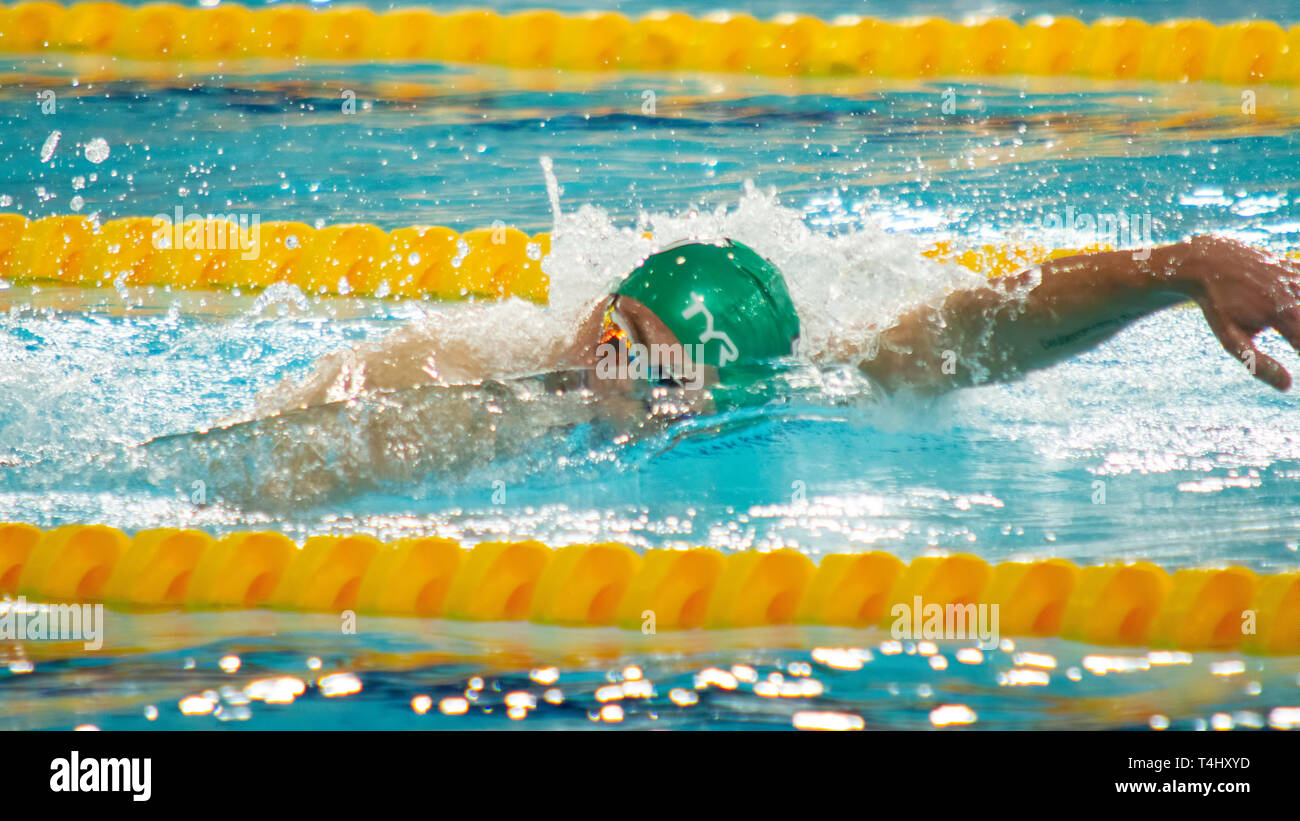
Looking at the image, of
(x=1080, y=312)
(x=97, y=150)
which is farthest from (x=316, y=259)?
(x=1080, y=312)

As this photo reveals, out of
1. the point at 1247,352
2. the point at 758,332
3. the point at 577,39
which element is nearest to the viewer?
the point at 1247,352

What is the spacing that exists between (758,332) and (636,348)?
0.85 ft

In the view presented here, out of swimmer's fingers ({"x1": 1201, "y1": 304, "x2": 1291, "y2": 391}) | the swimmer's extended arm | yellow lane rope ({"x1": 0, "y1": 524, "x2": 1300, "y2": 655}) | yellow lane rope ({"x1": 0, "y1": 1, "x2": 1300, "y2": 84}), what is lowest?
yellow lane rope ({"x1": 0, "y1": 524, "x2": 1300, "y2": 655})

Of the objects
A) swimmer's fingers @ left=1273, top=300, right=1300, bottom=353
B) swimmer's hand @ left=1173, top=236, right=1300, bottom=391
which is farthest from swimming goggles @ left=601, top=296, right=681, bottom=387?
swimmer's fingers @ left=1273, top=300, right=1300, bottom=353

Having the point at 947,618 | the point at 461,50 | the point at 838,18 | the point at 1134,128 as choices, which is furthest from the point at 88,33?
the point at 947,618

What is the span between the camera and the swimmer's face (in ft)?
7.55

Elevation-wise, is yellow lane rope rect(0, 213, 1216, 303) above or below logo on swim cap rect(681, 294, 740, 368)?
above

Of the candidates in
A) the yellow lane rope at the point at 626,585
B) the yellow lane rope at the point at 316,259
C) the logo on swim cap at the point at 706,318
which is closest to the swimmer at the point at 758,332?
the logo on swim cap at the point at 706,318

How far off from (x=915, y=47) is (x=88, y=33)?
320cm

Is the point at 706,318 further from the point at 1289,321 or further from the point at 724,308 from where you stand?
the point at 1289,321

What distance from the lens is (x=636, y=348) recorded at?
2.29 m

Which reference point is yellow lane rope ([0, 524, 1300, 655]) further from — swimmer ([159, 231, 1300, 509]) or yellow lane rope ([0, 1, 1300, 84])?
yellow lane rope ([0, 1, 1300, 84])

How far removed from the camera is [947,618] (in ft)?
6.79

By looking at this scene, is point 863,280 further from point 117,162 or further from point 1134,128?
point 117,162
